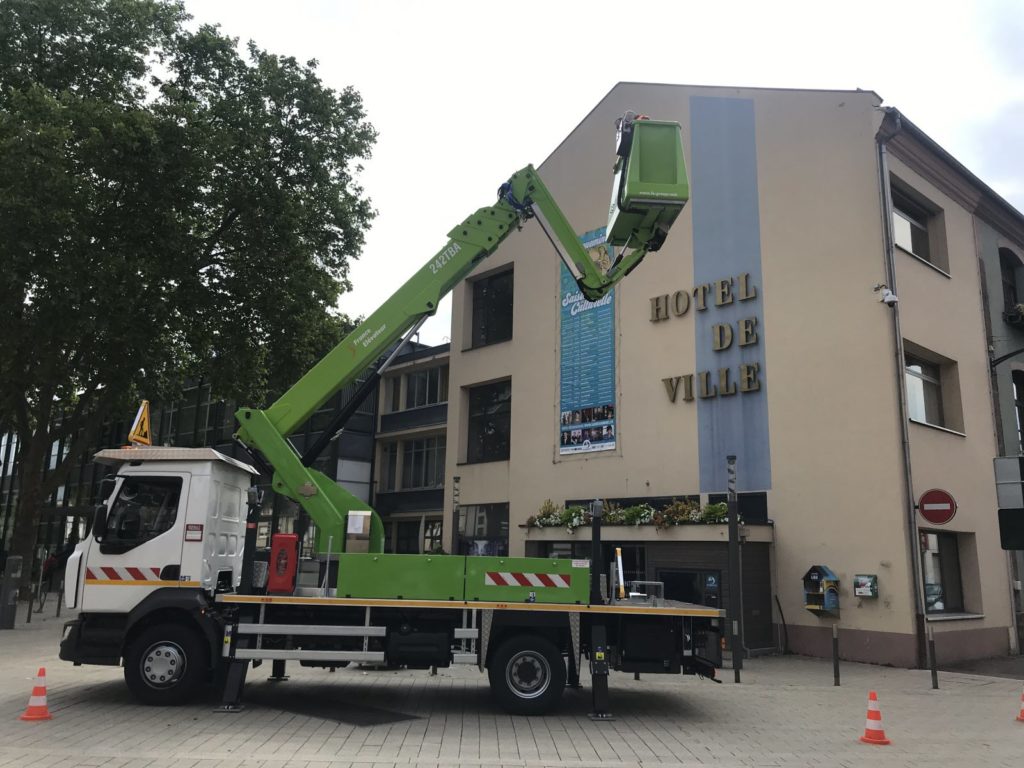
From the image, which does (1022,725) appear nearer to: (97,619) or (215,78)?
(97,619)

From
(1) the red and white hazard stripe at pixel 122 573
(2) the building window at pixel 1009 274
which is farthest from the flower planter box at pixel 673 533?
(1) the red and white hazard stripe at pixel 122 573

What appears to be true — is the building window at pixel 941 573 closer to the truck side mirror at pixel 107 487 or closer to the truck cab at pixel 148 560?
the truck cab at pixel 148 560

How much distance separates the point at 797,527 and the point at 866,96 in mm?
9436

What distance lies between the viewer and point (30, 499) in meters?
23.3

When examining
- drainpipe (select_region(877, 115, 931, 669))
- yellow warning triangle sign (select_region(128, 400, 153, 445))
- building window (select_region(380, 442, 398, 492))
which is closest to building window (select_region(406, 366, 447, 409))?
building window (select_region(380, 442, 398, 492))

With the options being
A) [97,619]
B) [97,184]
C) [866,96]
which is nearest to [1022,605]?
[866,96]

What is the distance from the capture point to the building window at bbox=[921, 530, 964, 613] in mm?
16750

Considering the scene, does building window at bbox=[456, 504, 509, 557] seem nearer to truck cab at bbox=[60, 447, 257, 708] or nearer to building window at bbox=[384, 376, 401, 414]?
building window at bbox=[384, 376, 401, 414]

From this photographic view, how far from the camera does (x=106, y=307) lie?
1905 centimetres

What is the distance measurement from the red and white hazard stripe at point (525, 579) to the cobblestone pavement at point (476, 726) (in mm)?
1517

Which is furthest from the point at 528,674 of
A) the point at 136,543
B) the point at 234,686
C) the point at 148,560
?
the point at 136,543

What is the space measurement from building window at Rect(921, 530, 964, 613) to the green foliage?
428 cm

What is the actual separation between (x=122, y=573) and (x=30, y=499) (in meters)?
16.2

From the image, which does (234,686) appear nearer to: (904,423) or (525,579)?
(525,579)
